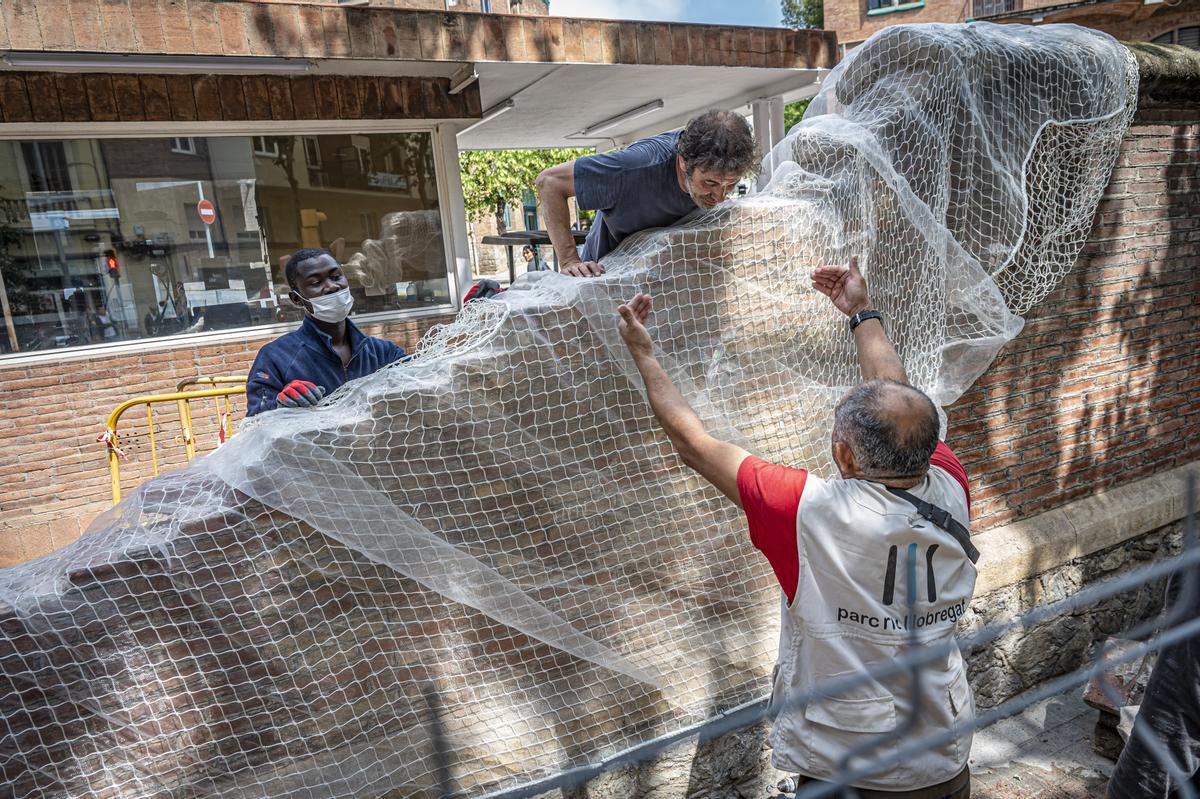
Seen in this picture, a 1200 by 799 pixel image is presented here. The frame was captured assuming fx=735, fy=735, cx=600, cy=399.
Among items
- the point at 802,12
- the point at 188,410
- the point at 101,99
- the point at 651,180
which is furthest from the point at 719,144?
the point at 802,12

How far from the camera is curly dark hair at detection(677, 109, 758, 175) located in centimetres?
248

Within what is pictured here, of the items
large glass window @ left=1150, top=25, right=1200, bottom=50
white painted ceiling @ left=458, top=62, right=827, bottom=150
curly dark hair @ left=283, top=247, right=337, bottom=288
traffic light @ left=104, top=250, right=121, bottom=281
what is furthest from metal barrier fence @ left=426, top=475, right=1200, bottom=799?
large glass window @ left=1150, top=25, right=1200, bottom=50

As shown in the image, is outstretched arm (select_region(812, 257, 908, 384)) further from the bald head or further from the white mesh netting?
the bald head

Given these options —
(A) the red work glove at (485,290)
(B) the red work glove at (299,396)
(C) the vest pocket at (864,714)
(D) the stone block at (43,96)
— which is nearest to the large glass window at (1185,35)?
(A) the red work glove at (485,290)

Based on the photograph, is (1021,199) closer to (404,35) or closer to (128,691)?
(128,691)

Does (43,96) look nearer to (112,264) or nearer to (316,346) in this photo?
(112,264)

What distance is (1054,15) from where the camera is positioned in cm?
2117

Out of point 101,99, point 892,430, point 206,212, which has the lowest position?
point 892,430

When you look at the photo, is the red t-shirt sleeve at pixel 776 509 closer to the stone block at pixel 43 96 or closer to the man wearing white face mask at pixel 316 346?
the man wearing white face mask at pixel 316 346

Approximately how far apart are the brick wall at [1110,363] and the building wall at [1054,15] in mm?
17414

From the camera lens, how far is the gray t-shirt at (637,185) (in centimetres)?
265

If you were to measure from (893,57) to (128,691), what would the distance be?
355 centimetres

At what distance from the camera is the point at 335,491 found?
208 cm

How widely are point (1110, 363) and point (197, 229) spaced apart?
7136mm
